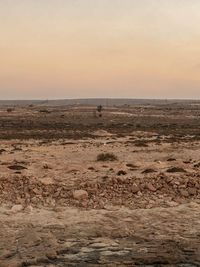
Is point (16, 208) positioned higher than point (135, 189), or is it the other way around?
point (135, 189)

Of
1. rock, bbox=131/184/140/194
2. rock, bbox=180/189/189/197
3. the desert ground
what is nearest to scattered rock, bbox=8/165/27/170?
the desert ground

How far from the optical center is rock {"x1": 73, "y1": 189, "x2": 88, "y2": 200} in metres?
17.7

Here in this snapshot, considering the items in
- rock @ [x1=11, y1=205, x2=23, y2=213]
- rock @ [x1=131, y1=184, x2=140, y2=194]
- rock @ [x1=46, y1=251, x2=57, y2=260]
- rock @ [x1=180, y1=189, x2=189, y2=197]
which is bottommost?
rock @ [x1=11, y1=205, x2=23, y2=213]

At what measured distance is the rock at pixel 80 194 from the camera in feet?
58.2

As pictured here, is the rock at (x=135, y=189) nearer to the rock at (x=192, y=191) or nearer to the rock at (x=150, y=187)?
the rock at (x=150, y=187)

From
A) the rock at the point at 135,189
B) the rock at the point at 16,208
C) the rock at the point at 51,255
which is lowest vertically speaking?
the rock at the point at 16,208

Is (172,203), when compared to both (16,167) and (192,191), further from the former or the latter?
(16,167)

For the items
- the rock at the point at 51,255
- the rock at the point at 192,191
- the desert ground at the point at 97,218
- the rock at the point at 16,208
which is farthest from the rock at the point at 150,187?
the rock at the point at 51,255

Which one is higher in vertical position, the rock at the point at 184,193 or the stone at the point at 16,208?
the rock at the point at 184,193

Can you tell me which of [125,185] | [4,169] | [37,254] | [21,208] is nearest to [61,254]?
[37,254]

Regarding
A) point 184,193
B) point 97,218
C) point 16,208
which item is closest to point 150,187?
point 184,193

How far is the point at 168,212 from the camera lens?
16219 mm

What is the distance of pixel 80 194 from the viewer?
59.0 ft

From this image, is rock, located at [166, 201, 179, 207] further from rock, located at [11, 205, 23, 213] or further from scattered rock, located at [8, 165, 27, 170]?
scattered rock, located at [8, 165, 27, 170]
